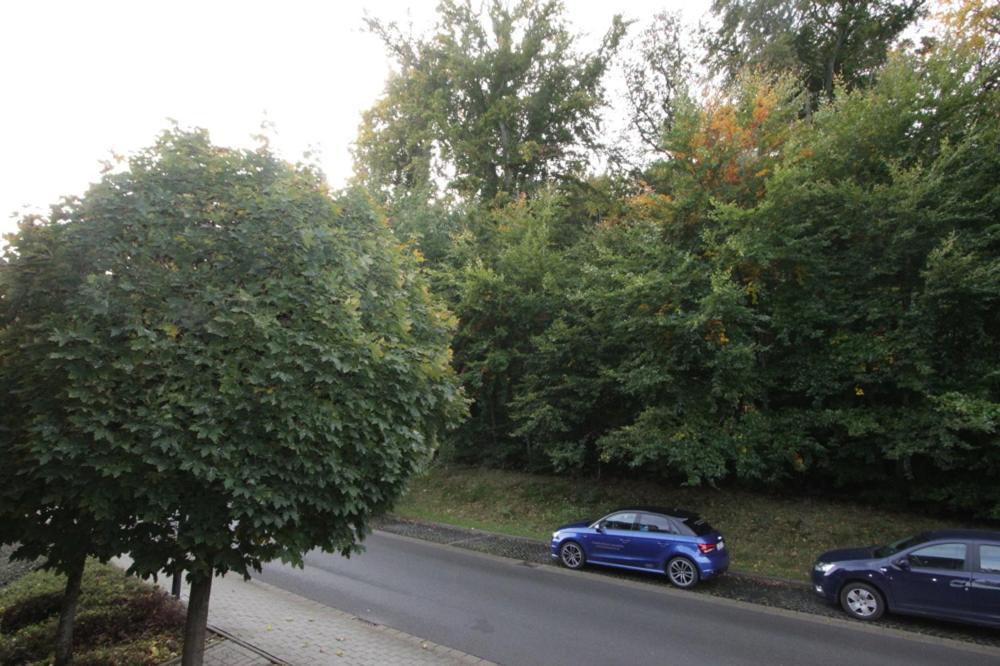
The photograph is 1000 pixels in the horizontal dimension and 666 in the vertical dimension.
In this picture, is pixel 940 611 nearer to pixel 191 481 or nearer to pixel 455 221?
pixel 191 481

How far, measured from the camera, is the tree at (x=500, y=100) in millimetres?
25016

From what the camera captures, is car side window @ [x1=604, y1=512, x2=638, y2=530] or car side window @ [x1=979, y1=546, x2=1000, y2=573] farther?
car side window @ [x1=604, y1=512, x2=638, y2=530]

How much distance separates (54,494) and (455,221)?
18678mm

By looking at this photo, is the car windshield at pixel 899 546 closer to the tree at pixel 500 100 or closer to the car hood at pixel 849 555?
the car hood at pixel 849 555

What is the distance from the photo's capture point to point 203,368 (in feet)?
15.3

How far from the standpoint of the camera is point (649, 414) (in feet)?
41.8

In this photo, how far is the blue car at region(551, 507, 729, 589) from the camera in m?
10.5

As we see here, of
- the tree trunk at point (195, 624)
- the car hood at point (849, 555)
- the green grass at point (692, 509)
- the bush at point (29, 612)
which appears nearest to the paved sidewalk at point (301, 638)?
the tree trunk at point (195, 624)

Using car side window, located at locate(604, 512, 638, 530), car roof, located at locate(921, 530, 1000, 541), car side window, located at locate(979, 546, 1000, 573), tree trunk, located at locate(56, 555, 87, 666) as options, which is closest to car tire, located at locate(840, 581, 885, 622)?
car roof, located at locate(921, 530, 1000, 541)

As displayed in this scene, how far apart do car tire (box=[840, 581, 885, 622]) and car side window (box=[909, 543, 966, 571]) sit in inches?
29.6

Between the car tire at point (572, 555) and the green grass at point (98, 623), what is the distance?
7.15 m

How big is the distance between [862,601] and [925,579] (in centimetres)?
98

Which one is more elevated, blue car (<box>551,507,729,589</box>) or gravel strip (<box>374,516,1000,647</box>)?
blue car (<box>551,507,729,589</box>)

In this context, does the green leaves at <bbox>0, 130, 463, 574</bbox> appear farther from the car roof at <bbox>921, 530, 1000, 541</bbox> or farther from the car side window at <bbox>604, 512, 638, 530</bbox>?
the car roof at <bbox>921, 530, 1000, 541</bbox>
